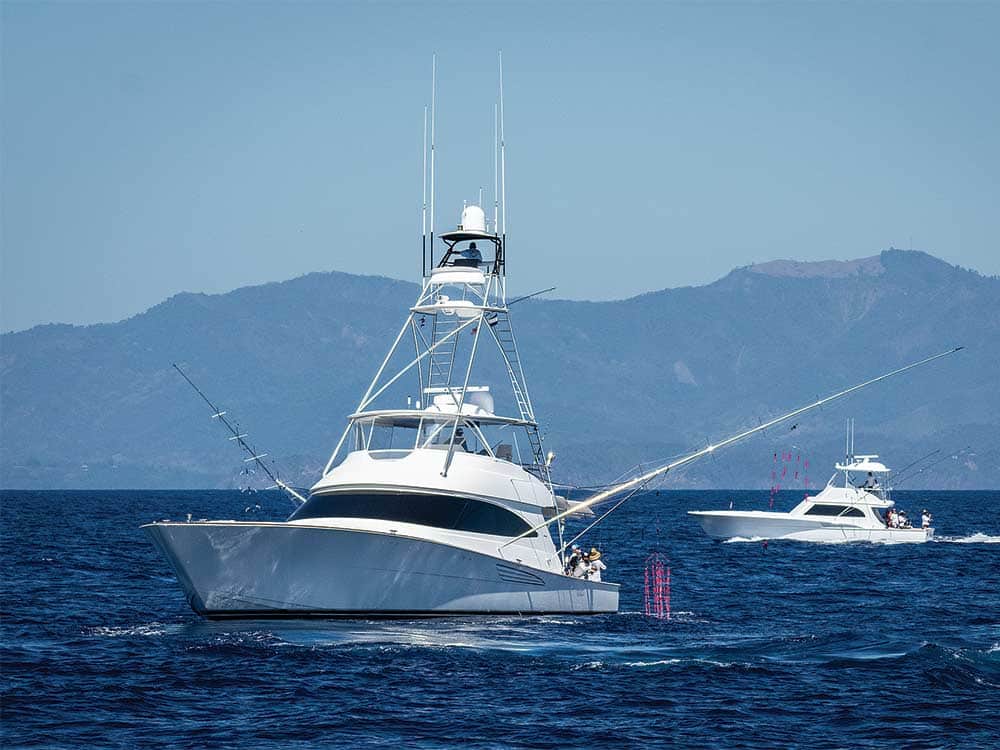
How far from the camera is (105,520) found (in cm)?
11219

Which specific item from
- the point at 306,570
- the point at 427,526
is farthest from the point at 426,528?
the point at 306,570

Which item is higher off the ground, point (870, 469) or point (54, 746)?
point (870, 469)

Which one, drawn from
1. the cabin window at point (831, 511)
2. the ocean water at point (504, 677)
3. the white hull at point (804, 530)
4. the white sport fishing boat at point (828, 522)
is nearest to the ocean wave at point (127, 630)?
Answer: the ocean water at point (504, 677)

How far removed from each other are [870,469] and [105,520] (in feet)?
185

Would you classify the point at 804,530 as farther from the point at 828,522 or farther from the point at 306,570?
the point at 306,570

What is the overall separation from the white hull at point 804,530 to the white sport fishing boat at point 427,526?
4246 cm

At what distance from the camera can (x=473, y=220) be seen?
3969 cm

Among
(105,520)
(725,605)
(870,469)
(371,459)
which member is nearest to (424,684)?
(371,459)

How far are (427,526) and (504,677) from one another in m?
7.01

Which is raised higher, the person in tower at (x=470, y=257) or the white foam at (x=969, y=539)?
the person in tower at (x=470, y=257)

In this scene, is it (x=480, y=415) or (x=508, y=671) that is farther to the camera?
(x=480, y=415)

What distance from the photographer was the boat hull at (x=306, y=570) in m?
31.7

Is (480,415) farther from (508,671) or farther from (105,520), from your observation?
(105,520)

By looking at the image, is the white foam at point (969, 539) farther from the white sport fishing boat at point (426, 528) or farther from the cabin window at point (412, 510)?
the cabin window at point (412, 510)
